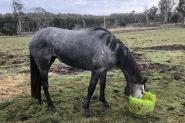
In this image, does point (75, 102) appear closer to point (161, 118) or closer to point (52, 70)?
point (161, 118)

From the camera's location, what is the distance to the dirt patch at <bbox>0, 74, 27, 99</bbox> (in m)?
10.1

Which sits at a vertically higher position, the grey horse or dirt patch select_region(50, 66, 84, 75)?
the grey horse

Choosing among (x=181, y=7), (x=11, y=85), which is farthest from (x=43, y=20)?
(x=11, y=85)

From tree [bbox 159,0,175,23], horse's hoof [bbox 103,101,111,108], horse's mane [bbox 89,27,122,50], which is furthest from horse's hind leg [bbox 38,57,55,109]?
tree [bbox 159,0,175,23]

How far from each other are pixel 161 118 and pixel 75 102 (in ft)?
6.97

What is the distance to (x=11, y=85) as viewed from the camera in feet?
36.9

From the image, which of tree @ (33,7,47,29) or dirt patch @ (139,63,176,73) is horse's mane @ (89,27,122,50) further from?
tree @ (33,7,47,29)

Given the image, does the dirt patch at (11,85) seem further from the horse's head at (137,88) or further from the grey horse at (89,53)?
the horse's head at (137,88)

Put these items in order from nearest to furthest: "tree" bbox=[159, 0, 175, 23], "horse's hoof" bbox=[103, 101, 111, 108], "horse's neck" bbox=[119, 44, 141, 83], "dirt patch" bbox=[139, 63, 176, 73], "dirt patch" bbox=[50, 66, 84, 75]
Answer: "horse's neck" bbox=[119, 44, 141, 83] < "horse's hoof" bbox=[103, 101, 111, 108] < "dirt patch" bbox=[50, 66, 84, 75] < "dirt patch" bbox=[139, 63, 176, 73] < "tree" bbox=[159, 0, 175, 23]

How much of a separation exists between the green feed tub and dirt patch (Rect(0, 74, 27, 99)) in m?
3.49

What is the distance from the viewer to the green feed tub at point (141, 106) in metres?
7.98

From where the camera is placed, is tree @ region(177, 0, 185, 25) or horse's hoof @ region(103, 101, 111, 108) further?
tree @ region(177, 0, 185, 25)

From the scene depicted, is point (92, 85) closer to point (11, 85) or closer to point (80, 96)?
point (80, 96)

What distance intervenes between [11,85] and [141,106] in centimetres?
480
